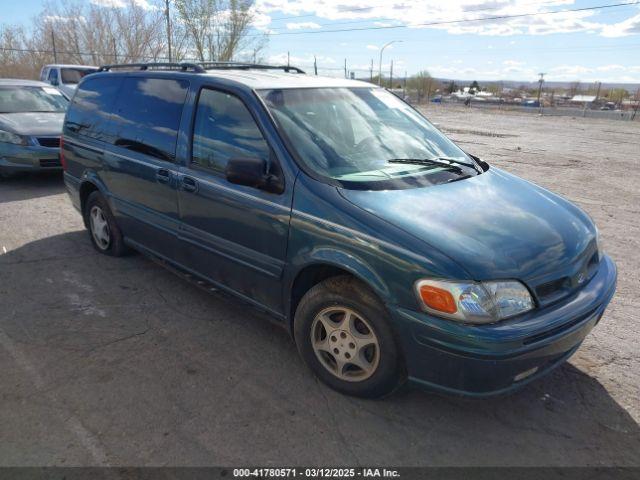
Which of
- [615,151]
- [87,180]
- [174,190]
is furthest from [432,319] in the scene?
[615,151]

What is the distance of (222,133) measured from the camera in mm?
3428

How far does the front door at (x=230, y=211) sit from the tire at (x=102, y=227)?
1399mm

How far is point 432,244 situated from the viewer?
2.47 m

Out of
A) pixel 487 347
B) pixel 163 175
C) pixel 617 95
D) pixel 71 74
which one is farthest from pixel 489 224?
pixel 617 95

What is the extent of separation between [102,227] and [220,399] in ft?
9.49

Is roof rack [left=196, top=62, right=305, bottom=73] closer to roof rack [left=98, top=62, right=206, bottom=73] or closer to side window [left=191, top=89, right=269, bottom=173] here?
roof rack [left=98, top=62, right=206, bottom=73]

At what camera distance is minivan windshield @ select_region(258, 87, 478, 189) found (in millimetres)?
3061

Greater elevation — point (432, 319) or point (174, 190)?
point (174, 190)

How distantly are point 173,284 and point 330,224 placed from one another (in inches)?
89.2

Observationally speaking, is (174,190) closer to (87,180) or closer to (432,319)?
(87,180)

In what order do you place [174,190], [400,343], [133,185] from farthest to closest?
1. [133,185]
2. [174,190]
3. [400,343]

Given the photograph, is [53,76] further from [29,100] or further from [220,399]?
[220,399]

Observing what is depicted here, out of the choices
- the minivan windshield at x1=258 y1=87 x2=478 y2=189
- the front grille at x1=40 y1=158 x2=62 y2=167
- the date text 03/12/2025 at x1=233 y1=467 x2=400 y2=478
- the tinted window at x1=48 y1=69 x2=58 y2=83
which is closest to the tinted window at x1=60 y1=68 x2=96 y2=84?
the tinted window at x1=48 y1=69 x2=58 y2=83

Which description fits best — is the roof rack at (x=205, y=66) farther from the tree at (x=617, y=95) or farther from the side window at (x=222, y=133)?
the tree at (x=617, y=95)
